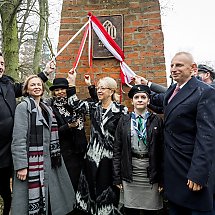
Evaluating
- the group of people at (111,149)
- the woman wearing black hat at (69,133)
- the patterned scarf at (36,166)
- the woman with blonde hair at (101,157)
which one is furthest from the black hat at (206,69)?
the patterned scarf at (36,166)

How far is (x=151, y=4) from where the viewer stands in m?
4.06

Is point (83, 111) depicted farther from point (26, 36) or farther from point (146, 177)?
point (26, 36)

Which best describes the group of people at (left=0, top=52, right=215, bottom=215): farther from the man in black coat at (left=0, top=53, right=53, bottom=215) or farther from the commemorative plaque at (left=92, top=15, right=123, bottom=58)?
the commemorative plaque at (left=92, top=15, right=123, bottom=58)

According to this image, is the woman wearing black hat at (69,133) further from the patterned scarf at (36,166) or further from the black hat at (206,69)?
the black hat at (206,69)

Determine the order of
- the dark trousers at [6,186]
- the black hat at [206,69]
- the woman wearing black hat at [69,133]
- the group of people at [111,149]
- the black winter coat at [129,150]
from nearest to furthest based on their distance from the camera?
the group of people at [111,149]
the black winter coat at [129,150]
the dark trousers at [6,186]
the woman wearing black hat at [69,133]
the black hat at [206,69]

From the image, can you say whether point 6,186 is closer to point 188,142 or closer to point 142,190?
point 142,190

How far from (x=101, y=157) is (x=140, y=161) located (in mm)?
480

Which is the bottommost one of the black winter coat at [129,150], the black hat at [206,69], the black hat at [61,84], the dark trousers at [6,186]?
the dark trousers at [6,186]

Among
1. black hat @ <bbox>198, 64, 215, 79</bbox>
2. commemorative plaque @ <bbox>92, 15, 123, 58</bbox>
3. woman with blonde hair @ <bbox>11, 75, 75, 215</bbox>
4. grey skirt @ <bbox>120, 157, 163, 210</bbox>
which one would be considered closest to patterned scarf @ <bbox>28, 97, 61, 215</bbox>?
woman with blonde hair @ <bbox>11, 75, 75, 215</bbox>

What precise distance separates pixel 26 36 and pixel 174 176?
11.8 meters

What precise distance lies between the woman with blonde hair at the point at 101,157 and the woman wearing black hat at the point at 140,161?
0.57ft

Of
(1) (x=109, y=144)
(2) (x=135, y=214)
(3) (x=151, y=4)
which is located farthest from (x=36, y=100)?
(3) (x=151, y=4)

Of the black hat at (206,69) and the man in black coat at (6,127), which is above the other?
the black hat at (206,69)

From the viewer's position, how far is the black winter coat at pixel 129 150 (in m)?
2.93
